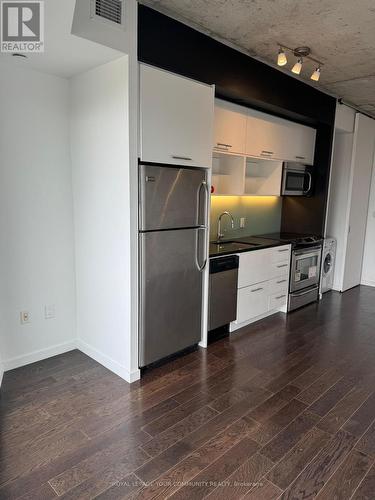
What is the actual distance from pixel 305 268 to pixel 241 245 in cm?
126

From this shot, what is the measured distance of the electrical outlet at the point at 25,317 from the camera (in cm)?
295

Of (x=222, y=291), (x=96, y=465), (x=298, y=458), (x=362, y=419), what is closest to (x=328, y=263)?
(x=222, y=291)

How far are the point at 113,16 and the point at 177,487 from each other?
9.32ft

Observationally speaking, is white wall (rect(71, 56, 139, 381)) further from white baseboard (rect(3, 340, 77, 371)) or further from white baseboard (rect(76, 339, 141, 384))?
white baseboard (rect(3, 340, 77, 371))

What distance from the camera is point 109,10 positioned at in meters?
2.23

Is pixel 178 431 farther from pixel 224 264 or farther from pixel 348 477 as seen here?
pixel 224 264

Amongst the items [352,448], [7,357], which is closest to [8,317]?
[7,357]

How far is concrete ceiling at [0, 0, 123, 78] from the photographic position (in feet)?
6.12

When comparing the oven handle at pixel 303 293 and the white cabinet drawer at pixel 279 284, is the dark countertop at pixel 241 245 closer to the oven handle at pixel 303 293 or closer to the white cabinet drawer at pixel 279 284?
the white cabinet drawer at pixel 279 284

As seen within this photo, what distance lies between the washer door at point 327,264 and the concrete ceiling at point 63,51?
4134 millimetres

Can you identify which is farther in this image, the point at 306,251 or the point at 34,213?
the point at 306,251

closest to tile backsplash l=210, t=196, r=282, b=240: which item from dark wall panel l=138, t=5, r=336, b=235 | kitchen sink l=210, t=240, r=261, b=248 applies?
kitchen sink l=210, t=240, r=261, b=248

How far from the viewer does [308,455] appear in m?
2.06

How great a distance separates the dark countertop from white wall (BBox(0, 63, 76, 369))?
145 cm
